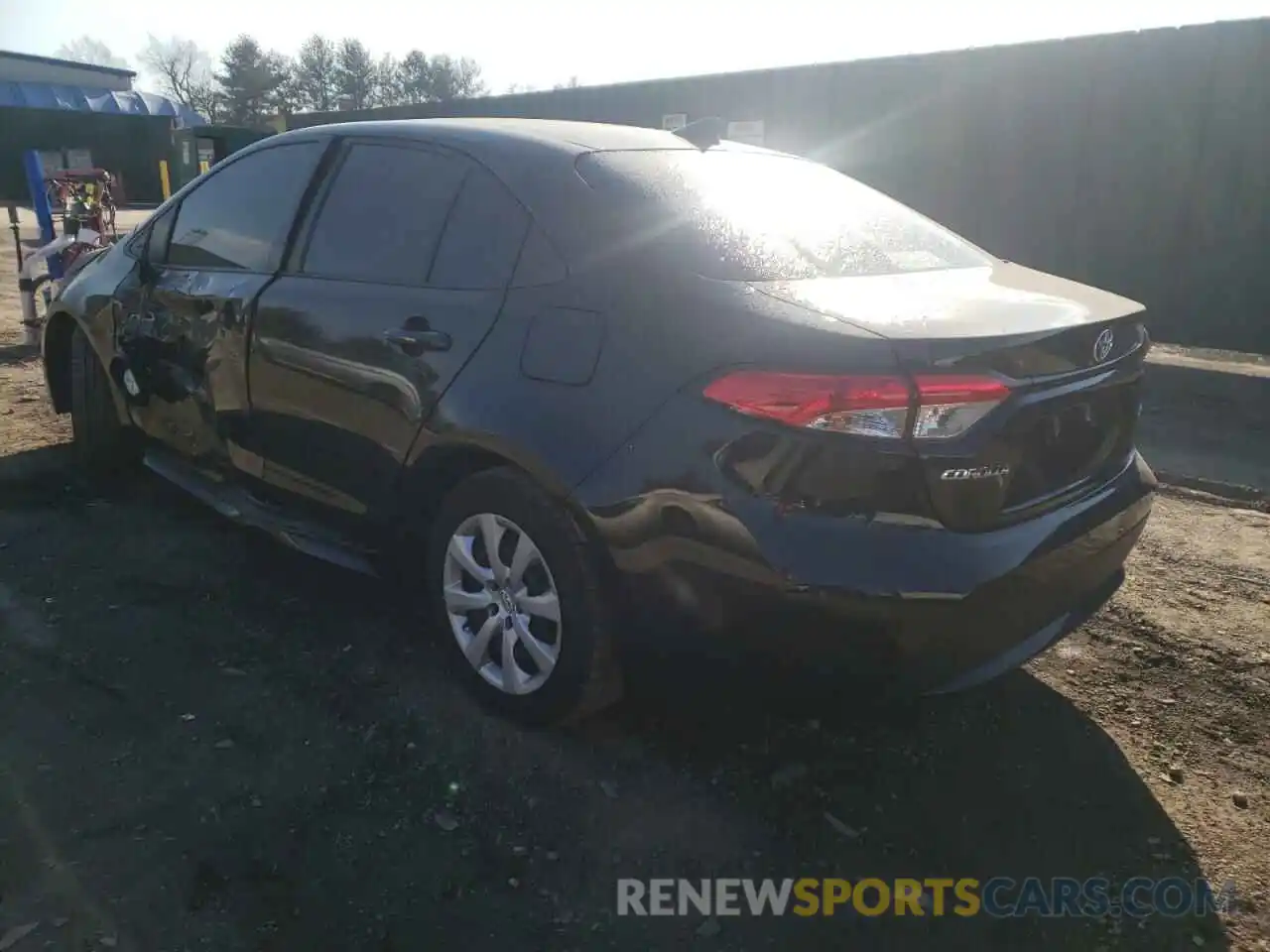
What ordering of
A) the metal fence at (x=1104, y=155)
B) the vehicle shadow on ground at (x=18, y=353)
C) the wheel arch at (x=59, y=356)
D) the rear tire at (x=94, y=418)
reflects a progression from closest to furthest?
the rear tire at (x=94, y=418)
the wheel arch at (x=59, y=356)
the vehicle shadow on ground at (x=18, y=353)
the metal fence at (x=1104, y=155)

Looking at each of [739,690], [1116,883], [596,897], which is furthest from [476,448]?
[1116,883]

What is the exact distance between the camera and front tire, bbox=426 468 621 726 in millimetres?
2523

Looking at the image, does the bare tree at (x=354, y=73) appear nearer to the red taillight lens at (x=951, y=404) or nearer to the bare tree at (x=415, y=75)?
the bare tree at (x=415, y=75)

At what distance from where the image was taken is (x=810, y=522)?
7.04 feet

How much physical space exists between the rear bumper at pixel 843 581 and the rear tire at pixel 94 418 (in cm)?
309

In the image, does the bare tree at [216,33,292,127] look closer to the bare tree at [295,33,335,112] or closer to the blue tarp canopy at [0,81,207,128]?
the bare tree at [295,33,335,112]

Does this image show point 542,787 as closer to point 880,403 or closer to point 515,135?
point 880,403

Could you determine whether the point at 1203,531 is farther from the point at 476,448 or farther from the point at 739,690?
the point at 476,448

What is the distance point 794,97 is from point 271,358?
9.50 metres

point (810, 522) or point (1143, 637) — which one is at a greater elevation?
point (810, 522)

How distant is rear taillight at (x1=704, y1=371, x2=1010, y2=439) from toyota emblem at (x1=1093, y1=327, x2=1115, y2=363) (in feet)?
1.46

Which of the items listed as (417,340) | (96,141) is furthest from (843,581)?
(96,141)

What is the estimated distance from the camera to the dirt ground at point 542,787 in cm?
217

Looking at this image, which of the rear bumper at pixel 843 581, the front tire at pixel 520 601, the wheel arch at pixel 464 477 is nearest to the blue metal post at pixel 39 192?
the wheel arch at pixel 464 477
